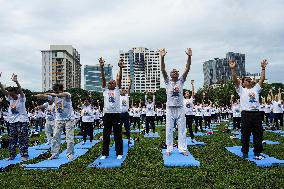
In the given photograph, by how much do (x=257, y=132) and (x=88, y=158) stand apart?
17.8 feet

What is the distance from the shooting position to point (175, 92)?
11531 mm

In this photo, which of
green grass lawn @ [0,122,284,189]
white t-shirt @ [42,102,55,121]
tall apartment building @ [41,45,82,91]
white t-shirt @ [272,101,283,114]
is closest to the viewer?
green grass lawn @ [0,122,284,189]

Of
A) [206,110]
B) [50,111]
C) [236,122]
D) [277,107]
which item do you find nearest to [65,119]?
[50,111]

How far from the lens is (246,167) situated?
31.3 ft

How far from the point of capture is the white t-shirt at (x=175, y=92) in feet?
37.8

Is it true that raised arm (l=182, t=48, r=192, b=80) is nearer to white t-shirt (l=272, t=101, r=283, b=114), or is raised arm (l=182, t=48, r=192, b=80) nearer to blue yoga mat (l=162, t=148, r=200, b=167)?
blue yoga mat (l=162, t=148, r=200, b=167)

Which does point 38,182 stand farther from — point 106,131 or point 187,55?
point 187,55

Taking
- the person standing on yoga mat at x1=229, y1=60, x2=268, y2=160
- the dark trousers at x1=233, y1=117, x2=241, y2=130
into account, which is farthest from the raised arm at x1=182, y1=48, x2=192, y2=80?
the dark trousers at x1=233, y1=117, x2=241, y2=130

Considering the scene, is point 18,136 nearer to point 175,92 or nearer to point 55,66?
point 175,92

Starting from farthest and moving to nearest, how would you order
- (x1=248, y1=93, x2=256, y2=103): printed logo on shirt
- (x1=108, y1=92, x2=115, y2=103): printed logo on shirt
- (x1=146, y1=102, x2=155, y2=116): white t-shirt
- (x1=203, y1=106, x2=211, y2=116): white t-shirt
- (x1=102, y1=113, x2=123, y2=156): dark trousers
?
1. (x1=203, y1=106, x2=211, y2=116): white t-shirt
2. (x1=146, y1=102, x2=155, y2=116): white t-shirt
3. (x1=102, y1=113, x2=123, y2=156): dark trousers
4. (x1=108, y1=92, x2=115, y2=103): printed logo on shirt
5. (x1=248, y1=93, x2=256, y2=103): printed logo on shirt

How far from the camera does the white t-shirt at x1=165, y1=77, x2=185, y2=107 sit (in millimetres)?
11513

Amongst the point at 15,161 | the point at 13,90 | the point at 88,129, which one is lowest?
the point at 15,161

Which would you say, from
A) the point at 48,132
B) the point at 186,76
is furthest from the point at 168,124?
the point at 48,132

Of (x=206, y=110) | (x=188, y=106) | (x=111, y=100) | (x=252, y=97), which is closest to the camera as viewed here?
(x=252, y=97)
